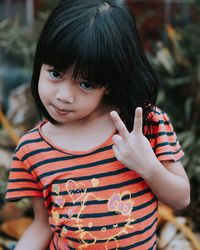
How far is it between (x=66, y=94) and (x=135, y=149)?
0.29 m

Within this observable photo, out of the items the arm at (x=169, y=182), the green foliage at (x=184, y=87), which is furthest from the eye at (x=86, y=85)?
the green foliage at (x=184, y=87)

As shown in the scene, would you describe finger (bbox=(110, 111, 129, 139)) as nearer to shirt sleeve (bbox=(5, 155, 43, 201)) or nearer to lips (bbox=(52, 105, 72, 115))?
lips (bbox=(52, 105, 72, 115))

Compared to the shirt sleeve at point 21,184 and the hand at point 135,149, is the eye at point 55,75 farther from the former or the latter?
the shirt sleeve at point 21,184

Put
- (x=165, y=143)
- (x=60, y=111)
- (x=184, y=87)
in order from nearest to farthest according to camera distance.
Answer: (x=60, y=111)
(x=165, y=143)
(x=184, y=87)

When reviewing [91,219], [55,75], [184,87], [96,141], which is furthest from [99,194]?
[184,87]

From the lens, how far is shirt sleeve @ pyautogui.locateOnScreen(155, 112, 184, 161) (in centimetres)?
187

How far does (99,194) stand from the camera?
6.08 feet

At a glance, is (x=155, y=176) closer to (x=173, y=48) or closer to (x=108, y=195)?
(x=108, y=195)

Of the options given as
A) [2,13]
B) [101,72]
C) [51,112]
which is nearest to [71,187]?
[51,112]

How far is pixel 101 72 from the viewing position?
1710 mm

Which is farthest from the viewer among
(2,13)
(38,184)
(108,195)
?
(2,13)

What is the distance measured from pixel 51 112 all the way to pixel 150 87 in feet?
1.20

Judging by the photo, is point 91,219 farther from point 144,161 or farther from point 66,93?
point 66,93

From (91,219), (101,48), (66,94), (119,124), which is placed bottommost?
(91,219)
